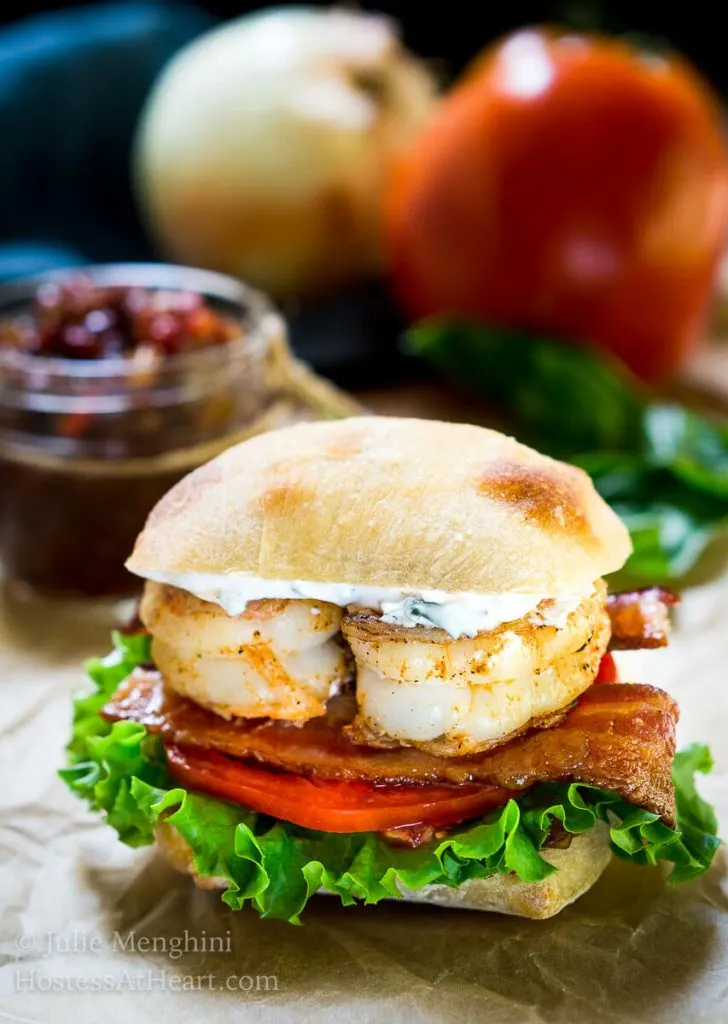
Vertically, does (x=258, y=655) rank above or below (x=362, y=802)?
above

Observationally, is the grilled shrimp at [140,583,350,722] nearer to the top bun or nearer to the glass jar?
the top bun

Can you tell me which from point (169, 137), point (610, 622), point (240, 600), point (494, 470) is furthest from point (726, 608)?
point (169, 137)

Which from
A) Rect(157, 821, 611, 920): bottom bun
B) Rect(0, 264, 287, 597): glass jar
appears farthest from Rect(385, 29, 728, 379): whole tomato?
Rect(157, 821, 611, 920): bottom bun

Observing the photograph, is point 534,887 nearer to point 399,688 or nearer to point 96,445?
point 399,688

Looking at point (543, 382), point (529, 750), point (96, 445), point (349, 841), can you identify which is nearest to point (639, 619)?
point (529, 750)

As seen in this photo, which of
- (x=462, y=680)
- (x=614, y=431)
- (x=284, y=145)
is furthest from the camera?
(x=284, y=145)

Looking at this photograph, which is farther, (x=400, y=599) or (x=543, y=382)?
(x=543, y=382)
